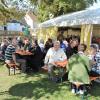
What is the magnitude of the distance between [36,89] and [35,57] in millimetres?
3074

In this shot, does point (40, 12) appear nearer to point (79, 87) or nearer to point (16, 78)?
point (16, 78)

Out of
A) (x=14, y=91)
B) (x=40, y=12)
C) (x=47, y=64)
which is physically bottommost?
(x=14, y=91)

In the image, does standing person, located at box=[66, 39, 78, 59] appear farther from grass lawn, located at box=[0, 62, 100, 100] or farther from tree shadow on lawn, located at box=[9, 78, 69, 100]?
tree shadow on lawn, located at box=[9, 78, 69, 100]

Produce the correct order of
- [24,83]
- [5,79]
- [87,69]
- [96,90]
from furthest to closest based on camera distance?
[5,79] → [24,83] → [96,90] → [87,69]

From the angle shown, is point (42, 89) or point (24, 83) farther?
point (24, 83)

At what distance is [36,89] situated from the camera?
373 inches

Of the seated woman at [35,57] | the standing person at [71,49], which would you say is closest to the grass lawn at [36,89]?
the seated woman at [35,57]

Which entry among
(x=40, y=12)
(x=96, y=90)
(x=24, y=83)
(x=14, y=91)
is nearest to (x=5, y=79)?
(x=24, y=83)

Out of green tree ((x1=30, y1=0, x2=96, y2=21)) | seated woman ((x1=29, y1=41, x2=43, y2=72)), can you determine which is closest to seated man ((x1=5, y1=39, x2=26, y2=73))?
seated woman ((x1=29, y1=41, x2=43, y2=72))

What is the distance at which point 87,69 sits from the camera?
26.2 ft

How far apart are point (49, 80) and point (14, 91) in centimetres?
175

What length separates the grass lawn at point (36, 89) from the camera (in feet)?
28.0

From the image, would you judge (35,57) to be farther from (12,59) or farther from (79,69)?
(79,69)

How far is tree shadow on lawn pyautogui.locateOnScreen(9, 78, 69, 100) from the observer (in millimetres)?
8891
